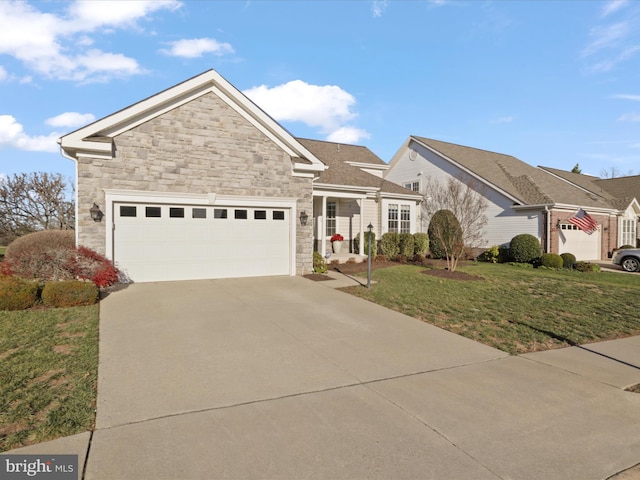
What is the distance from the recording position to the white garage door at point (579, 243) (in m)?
20.7

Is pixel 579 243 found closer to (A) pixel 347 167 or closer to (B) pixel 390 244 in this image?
(B) pixel 390 244

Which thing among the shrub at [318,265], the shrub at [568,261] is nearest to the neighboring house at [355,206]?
the shrub at [318,265]

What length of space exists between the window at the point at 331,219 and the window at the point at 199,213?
24.9 ft

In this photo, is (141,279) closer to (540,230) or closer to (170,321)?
(170,321)

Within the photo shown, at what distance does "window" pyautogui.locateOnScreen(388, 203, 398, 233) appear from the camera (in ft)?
62.7

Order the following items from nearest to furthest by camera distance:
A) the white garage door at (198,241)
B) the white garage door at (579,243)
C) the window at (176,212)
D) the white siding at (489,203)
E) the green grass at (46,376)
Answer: the green grass at (46,376) → the white garage door at (198,241) → the window at (176,212) → the white siding at (489,203) → the white garage door at (579,243)

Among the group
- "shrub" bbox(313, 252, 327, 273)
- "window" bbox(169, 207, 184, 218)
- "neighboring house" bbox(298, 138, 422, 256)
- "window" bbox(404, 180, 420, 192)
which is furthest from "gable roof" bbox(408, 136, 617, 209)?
"window" bbox(169, 207, 184, 218)

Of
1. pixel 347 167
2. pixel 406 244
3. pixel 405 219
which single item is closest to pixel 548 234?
pixel 405 219

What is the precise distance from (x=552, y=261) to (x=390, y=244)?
25.4 feet

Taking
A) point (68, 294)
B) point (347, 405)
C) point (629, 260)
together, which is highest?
point (629, 260)

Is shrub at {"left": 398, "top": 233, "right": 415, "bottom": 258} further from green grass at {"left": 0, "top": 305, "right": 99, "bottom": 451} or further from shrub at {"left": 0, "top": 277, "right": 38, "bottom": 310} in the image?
shrub at {"left": 0, "top": 277, "right": 38, "bottom": 310}

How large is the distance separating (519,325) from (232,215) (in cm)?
881

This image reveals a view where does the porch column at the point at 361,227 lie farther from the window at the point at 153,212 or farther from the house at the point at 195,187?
the window at the point at 153,212

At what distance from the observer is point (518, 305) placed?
9.37m
